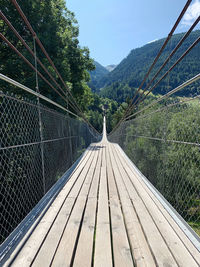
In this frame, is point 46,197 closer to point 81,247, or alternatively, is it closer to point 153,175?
point 81,247

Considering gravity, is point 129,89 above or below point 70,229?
above

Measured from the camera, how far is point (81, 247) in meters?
1.04

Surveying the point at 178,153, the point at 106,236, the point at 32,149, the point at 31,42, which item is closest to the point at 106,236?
the point at 106,236

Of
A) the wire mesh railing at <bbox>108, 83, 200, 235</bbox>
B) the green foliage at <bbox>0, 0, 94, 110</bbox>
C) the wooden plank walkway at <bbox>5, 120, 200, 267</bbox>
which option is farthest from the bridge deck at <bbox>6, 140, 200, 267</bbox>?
the green foliage at <bbox>0, 0, 94, 110</bbox>

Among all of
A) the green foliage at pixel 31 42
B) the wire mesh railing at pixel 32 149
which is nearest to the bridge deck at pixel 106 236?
the wire mesh railing at pixel 32 149

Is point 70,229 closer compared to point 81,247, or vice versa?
point 81,247

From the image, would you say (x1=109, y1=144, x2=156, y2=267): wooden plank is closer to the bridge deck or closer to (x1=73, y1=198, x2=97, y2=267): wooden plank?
the bridge deck

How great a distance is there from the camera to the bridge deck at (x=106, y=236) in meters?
0.95

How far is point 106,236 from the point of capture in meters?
1.16

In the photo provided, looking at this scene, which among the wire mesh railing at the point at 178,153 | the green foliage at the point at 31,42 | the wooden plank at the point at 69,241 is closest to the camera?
the wooden plank at the point at 69,241

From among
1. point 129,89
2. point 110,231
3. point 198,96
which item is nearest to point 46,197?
point 110,231

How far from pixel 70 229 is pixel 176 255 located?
66 centimetres

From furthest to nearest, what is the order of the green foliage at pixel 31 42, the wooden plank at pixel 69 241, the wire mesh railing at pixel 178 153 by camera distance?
the green foliage at pixel 31 42 → the wire mesh railing at pixel 178 153 → the wooden plank at pixel 69 241

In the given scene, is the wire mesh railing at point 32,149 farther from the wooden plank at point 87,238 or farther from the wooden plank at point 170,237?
the wooden plank at point 170,237
